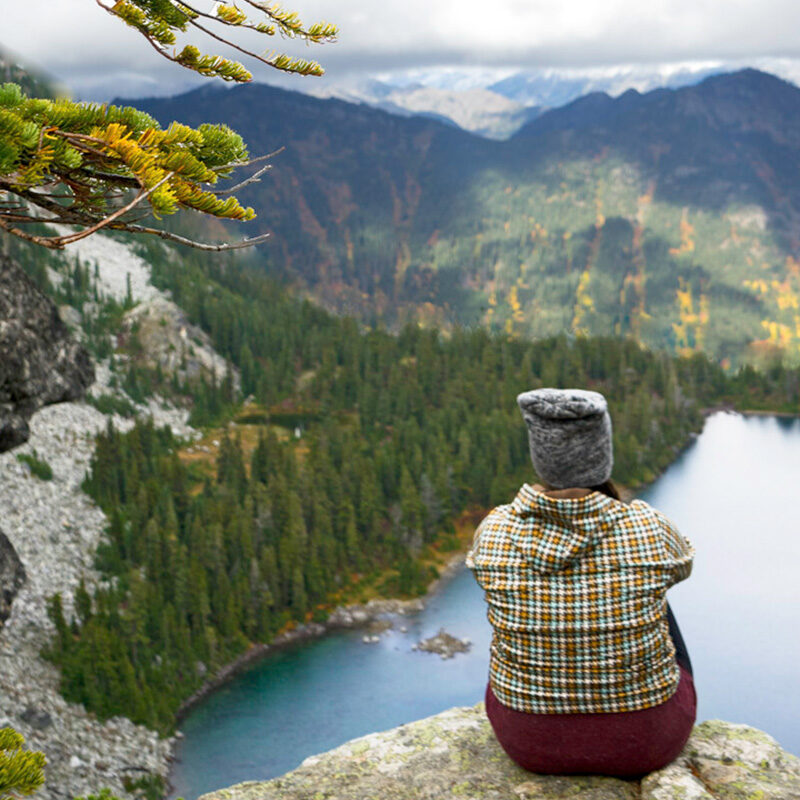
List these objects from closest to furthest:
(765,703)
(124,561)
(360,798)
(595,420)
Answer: (595,420), (360,798), (765,703), (124,561)

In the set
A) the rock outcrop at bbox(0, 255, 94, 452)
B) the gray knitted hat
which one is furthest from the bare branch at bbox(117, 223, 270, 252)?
the rock outcrop at bbox(0, 255, 94, 452)

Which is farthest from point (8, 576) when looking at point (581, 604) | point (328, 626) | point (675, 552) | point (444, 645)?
point (328, 626)

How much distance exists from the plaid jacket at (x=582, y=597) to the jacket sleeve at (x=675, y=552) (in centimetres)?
1

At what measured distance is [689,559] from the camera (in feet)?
21.4

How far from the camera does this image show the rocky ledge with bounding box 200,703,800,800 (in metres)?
6.74

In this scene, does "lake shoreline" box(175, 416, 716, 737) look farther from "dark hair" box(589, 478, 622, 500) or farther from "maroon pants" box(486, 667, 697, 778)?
"dark hair" box(589, 478, 622, 500)

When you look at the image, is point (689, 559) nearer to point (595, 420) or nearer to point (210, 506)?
point (595, 420)

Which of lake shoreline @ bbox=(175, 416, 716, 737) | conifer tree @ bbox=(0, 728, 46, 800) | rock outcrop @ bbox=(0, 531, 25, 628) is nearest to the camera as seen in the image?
conifer tree @ bbox=(0, 728, 46, 800)

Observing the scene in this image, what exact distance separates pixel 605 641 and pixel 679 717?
106 cm

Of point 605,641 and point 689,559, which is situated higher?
A: point 689,559

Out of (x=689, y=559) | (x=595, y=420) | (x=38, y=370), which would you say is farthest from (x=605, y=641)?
(x=38, y=370)

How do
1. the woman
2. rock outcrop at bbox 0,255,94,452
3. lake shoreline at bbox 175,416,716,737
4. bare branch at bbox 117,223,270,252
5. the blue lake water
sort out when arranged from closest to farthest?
bare branch at bbox 117,223,270,252
the woman
rock outcrop at bbox 0,255,94,452
the blue lake water
lake shoreline at bbox 175,416,716,737

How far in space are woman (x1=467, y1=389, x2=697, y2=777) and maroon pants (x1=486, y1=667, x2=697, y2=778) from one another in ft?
0.04

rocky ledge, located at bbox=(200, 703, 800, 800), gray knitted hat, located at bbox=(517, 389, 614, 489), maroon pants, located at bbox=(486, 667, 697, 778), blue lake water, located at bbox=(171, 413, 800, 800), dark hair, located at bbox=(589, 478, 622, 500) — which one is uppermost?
gray knitted hat, located at bbox=(517, 389, 614, 489)
